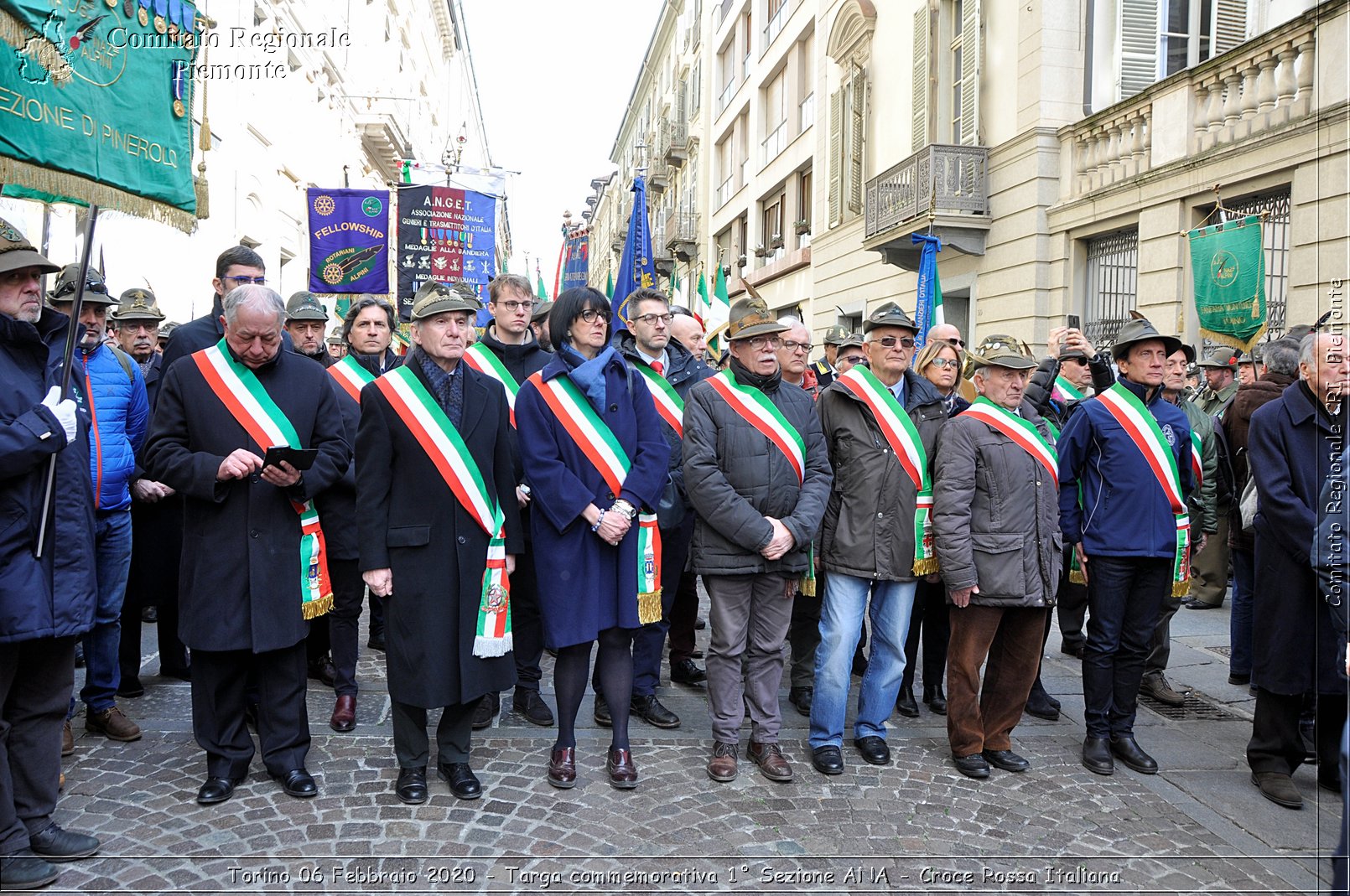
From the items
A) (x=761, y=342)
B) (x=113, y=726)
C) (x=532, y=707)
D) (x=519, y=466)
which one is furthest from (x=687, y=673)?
(x=113, y=726)

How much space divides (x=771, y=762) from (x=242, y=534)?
2.55 metres

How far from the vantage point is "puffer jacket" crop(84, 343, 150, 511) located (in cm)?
465

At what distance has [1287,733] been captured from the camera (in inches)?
171

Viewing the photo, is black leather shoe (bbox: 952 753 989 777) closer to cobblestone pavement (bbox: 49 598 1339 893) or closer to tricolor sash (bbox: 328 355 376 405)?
cobblestone pavement (bbox: 49 598 1339 893)

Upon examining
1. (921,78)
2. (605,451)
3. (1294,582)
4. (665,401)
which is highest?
(921,78)

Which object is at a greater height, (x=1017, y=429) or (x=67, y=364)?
(x=67, y=364)

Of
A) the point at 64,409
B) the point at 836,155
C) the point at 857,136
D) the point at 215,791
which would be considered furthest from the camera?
the point at 836,155

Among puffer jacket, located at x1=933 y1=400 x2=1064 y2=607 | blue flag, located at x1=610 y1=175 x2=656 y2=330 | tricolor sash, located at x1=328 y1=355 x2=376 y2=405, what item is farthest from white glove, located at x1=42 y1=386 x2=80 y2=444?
blue flag, located at x1=610 y1=175 x2=656 y2=330

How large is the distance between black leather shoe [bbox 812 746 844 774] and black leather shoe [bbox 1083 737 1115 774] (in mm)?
1207

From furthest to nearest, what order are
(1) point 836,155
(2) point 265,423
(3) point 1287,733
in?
(1) point 836,155, (3) point 1287,733, (2) point 265,423

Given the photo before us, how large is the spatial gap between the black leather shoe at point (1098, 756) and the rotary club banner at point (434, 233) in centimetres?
1004

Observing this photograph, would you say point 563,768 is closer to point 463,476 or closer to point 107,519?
point 463,476

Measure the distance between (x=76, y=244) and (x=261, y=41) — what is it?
6.02 m

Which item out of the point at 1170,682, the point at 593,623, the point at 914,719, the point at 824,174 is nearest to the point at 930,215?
the point at 824,174
